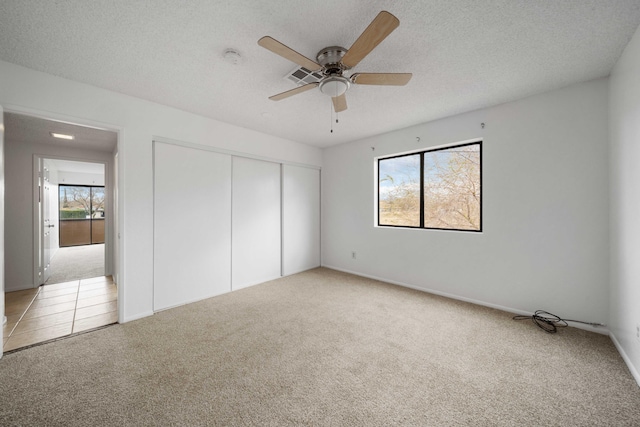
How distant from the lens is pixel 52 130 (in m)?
3.40

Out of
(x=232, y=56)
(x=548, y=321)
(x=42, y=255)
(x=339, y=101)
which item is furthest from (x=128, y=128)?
(x=548, y=321)

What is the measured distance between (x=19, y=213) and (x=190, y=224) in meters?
2.97

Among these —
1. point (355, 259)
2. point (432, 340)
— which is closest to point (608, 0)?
point (432, 340)

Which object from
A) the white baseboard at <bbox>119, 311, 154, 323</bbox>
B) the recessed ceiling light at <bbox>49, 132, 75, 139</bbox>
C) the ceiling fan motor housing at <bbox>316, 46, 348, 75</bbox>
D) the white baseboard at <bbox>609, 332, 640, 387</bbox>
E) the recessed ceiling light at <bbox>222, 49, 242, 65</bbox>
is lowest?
the white baseboard at <bbox>119, 311, 154, 323</bbox>

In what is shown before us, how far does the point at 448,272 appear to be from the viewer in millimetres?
3439

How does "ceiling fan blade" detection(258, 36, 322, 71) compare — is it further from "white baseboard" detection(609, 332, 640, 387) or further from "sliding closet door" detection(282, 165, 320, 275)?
"white baseboard" detection(609, 332, 640, 387)

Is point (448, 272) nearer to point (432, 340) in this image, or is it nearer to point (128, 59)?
point (432, 340)

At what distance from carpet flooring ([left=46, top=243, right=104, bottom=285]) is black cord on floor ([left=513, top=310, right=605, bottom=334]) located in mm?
6814

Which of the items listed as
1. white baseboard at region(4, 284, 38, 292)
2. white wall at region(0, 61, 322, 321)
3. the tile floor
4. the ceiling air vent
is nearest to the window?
the ceiling air vent

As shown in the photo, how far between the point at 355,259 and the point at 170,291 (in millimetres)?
2960

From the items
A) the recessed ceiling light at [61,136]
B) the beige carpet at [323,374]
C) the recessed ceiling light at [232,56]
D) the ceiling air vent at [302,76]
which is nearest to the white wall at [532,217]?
the beige carpet at [323,374]

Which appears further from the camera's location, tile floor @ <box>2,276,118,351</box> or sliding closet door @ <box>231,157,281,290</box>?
sliding closet door @ <box>231,157,281,290</box>

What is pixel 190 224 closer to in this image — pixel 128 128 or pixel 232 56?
pixel 128 128

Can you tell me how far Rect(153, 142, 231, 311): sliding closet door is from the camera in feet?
9.96
